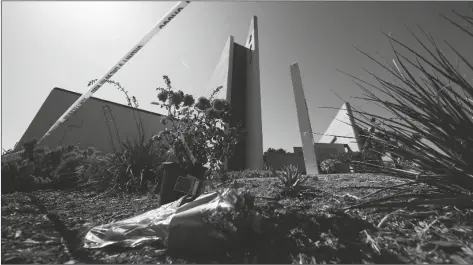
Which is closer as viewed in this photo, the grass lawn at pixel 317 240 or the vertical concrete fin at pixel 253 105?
the grass lawn at pixel 317 240

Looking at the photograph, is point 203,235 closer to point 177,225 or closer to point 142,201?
point 177,225

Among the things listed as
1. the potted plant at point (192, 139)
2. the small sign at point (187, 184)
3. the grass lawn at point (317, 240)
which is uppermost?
the potted plant at point (192, 139)

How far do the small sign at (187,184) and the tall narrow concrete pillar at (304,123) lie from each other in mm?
3873

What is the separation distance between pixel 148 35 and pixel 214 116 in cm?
121

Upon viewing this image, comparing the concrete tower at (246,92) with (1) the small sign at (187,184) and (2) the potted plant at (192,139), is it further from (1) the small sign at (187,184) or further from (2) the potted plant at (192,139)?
(1) the small sign at (187,184)

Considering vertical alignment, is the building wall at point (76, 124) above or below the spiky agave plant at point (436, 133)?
above

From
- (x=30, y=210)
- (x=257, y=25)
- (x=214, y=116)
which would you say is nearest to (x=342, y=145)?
(x=257, y=25)

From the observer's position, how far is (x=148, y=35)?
201cm

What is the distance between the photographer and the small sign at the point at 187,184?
140 cm

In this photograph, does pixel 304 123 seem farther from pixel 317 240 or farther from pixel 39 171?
pixel 39 171

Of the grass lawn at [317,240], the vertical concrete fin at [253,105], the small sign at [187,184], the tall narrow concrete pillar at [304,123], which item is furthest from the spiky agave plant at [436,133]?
the vertical concrete fin at [253,105]

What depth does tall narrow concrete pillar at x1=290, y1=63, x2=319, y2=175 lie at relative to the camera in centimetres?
496

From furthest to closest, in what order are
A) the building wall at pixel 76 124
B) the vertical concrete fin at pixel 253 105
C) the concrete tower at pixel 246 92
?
the concrete tower at pixel 246 92, the vertical concrete fin at pixel 253 105, the building wall at pixel 76 124

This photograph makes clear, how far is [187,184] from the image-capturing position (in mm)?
1437
